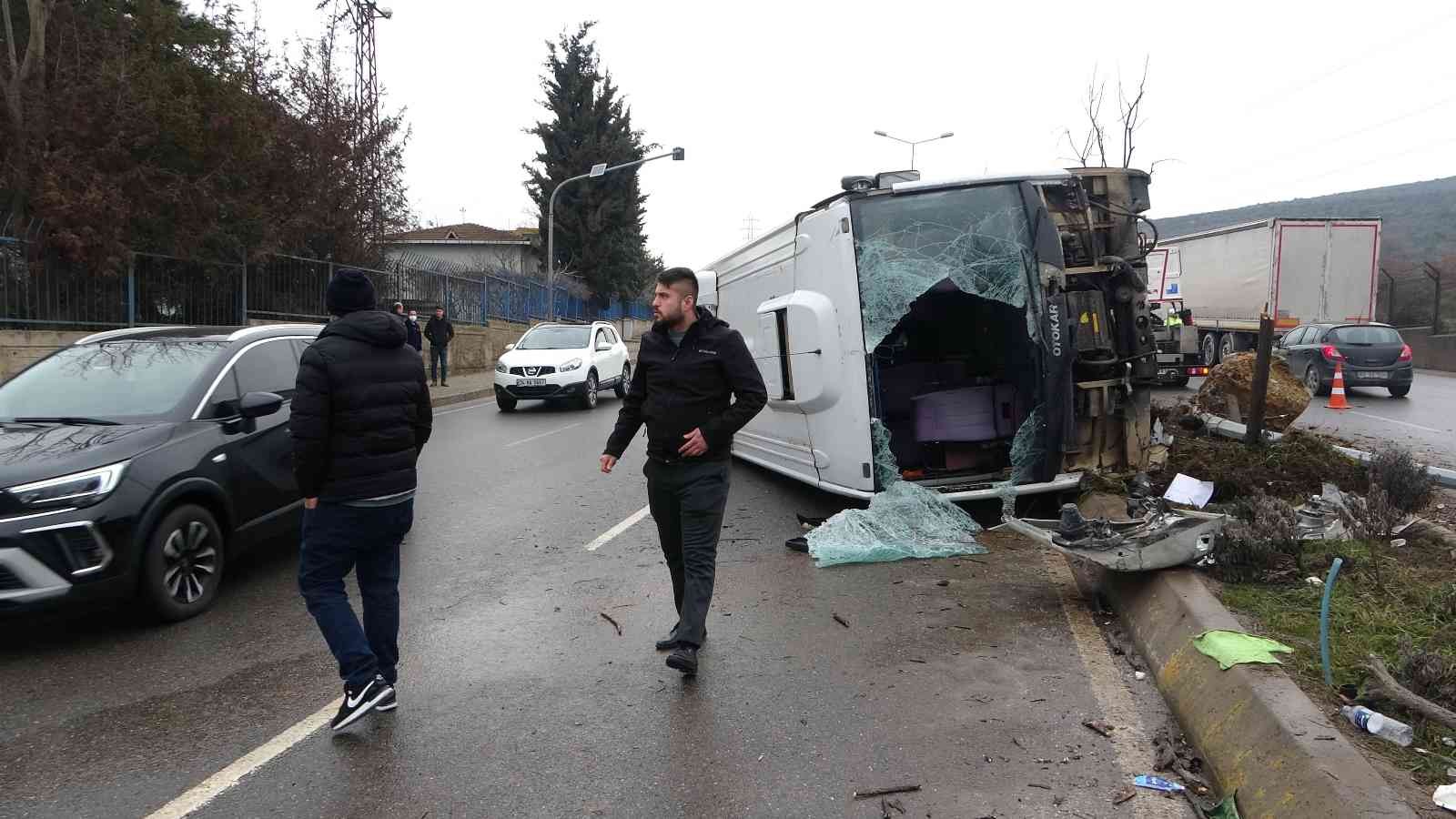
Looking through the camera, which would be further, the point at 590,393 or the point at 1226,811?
the point at 590,393

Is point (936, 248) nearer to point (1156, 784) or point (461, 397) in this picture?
point (1156, 784)

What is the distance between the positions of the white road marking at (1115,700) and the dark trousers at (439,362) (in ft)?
62.2

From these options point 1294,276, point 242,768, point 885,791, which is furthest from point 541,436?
point 1294,276

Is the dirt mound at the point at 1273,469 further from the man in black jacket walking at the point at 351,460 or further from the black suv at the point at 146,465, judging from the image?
the black suv at the point at 146,465

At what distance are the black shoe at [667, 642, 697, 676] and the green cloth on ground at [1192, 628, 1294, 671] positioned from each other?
2.19 metres

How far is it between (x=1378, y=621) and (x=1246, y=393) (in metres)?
6.85

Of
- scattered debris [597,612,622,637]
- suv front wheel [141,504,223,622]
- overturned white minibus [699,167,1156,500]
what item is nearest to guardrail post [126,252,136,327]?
suv front wheel [141,504,223,622]

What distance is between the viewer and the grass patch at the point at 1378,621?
11.0 feet

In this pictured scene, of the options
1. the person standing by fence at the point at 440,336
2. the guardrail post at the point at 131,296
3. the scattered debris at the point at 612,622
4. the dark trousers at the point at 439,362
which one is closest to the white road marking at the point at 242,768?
the scattered debris at the point at 612,622

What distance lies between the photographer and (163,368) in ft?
19.6

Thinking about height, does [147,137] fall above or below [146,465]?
above

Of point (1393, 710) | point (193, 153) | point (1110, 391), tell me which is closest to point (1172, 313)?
point (1110, 391)

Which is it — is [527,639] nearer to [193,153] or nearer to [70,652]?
[70,652]

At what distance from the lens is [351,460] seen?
12.6 ft
